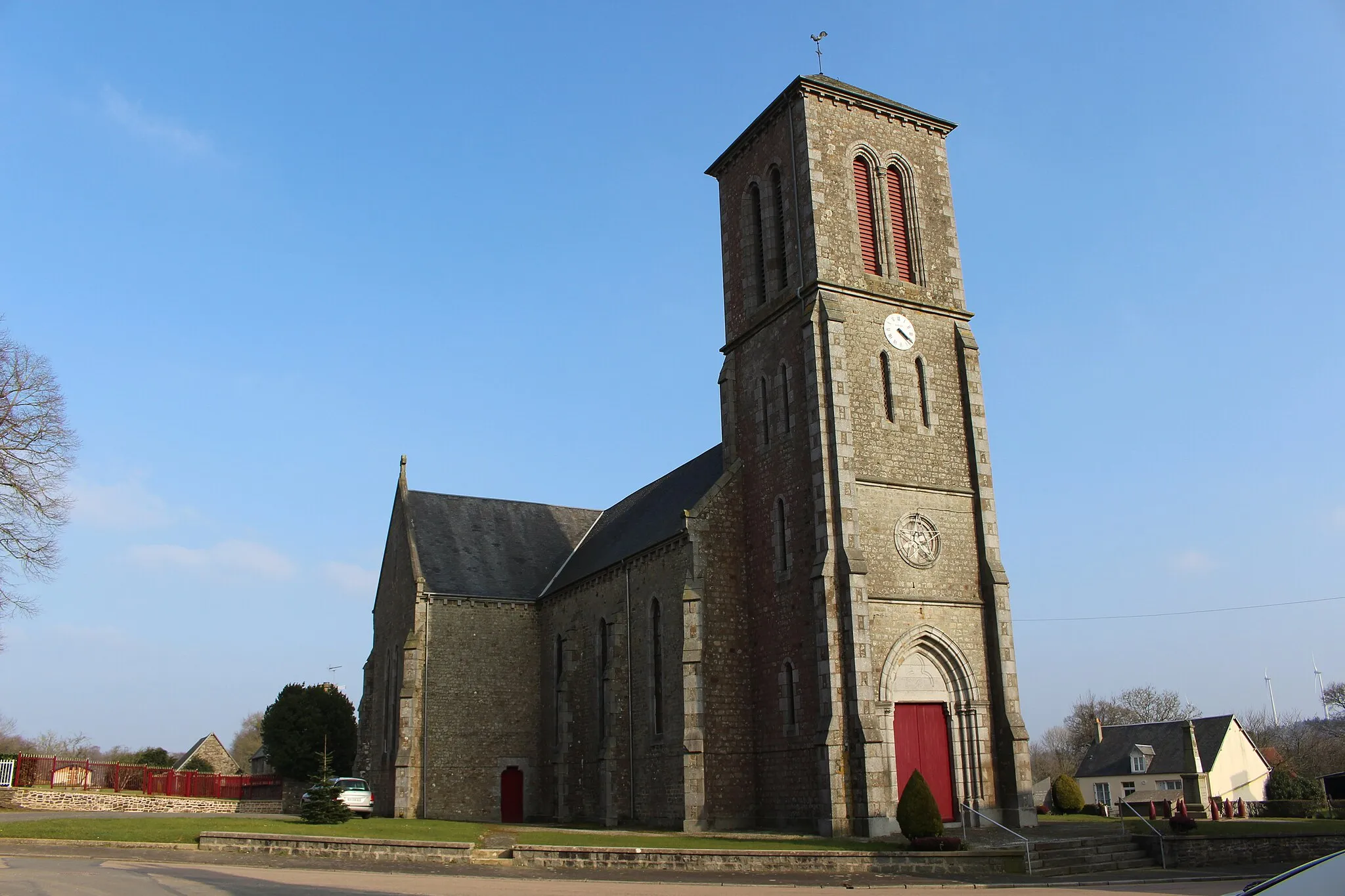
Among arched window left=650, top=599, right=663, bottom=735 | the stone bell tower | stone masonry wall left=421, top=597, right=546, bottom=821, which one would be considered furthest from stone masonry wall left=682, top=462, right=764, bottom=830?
stone masonry wall left=421, top=597, right=546, bottom=821

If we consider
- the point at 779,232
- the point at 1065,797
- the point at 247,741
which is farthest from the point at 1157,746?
the point at 247,741

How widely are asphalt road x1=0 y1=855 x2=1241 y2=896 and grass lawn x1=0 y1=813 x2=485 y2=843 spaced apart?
2.97 metres

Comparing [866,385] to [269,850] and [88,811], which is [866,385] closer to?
[269,850]

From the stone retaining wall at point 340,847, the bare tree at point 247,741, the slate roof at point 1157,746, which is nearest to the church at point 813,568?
the stone retaining wall at point 340,847

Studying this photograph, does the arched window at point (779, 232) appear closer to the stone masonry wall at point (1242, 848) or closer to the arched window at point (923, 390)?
the arched window at point (923, 390)

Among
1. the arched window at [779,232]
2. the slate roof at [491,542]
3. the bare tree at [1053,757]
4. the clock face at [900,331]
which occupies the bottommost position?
the bare tree at [1053,757]

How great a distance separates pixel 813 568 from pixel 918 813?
20.8ft

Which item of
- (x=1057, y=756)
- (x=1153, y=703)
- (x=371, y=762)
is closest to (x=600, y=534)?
(x=371, y=762)

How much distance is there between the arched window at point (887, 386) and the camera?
25.5 m

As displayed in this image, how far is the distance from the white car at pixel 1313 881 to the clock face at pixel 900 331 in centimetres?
2127

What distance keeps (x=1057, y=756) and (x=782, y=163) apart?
301 ft

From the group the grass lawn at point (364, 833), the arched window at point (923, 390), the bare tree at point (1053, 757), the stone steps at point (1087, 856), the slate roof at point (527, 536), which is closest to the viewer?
the stone steps at point (1087, 856)

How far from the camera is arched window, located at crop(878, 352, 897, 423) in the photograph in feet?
83.8

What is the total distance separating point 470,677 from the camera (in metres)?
35.2
